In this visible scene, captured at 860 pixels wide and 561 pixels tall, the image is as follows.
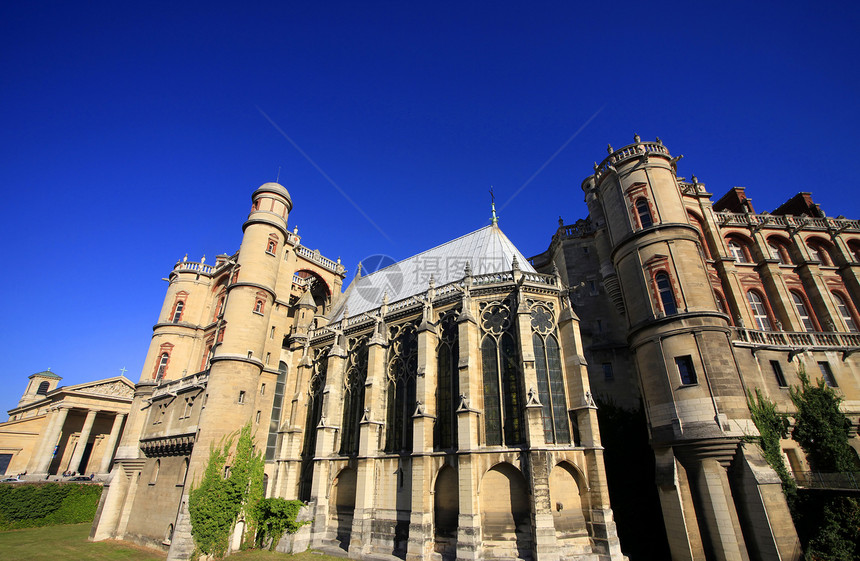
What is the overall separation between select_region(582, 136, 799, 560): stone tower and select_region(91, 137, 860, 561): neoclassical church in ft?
0.31

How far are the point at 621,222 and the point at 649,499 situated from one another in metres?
15.3

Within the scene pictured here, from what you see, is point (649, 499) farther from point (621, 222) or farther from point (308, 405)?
point (308, 405)

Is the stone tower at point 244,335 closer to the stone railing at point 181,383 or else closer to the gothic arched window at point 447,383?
the stone railing at point 181,383

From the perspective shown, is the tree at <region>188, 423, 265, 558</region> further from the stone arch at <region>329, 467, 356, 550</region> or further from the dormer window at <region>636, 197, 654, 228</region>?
the dormer window at <region>636, 197, 654, 228</region>

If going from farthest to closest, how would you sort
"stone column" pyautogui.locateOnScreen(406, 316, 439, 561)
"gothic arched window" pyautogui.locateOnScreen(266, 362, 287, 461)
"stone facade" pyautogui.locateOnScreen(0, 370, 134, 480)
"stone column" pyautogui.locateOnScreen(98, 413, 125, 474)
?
"stone facade" pyautogui.locateOnScreen(0, 370, 134, 480), "stone column" pyautogui.locateOnScreen(98, 413, 125, 474), "gothic arched window" pyautogui.locateOnScreen(266, 362, 287, 461), "stone column" pyautogui.locateOnScreen(406, 316, 439, 561)

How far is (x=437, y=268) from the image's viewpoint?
31.7 meters

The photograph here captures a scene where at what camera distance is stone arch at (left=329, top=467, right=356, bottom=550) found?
79.2ft

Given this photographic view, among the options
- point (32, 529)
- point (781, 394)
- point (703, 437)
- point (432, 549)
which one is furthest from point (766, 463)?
point (32, 529)

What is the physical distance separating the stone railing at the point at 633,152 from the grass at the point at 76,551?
2815 cm

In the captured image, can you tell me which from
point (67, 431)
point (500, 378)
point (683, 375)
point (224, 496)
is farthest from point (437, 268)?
point (67, 431)

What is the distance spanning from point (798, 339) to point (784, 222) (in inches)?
425

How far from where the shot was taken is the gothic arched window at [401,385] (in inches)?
958

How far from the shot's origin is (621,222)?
24344mm

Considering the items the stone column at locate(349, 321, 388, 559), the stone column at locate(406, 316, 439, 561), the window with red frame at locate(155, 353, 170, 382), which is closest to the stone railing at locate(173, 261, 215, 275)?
the window with red frame at locate(155, 353, 170, 382)
